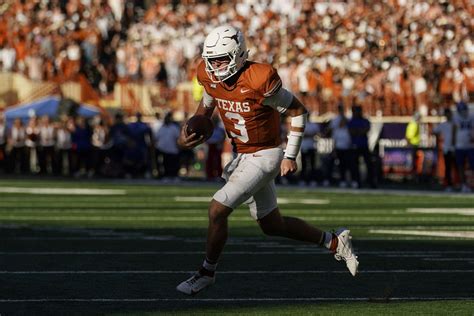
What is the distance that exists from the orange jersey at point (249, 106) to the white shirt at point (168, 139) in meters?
20.1

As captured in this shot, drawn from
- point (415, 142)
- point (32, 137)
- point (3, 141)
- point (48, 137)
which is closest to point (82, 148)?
point (48, 137)

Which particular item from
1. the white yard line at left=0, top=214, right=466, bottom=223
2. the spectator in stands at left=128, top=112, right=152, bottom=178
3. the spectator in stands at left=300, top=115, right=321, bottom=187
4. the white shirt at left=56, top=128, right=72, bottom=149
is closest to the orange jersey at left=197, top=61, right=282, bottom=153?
the white yard line at left=0, top=214, right=466, bottom=223

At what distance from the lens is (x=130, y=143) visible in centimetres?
3122

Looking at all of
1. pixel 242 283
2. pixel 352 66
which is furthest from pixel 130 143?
pixel 242 283

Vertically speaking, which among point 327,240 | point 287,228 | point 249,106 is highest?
point 249,106

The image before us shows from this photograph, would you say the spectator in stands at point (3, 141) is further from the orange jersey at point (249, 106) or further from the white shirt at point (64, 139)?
the orange jersey at point (249, 106)

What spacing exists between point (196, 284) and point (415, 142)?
19.7m

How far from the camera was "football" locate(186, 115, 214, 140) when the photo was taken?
8875mm

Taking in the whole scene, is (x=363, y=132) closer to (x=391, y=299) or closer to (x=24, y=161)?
(x=24, y=161)

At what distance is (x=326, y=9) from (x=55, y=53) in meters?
8.16

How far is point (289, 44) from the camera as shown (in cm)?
3647

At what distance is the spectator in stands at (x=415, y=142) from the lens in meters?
27.8

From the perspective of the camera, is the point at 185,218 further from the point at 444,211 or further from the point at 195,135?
the point at 195,135

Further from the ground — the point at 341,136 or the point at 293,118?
the point at 293,118
